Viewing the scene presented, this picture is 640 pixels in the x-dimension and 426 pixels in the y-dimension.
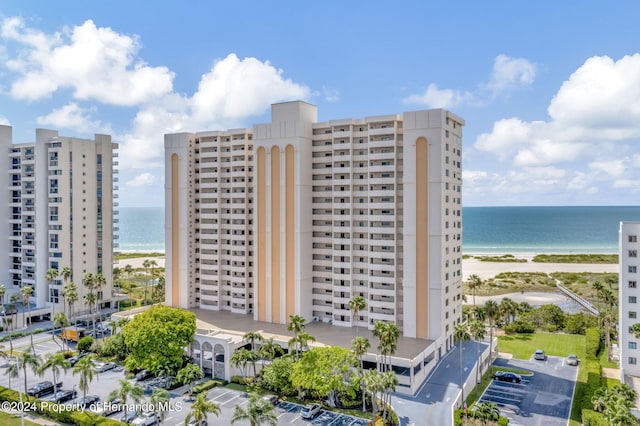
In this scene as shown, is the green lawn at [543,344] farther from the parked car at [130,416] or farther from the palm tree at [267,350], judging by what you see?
the parked car at [130,416]

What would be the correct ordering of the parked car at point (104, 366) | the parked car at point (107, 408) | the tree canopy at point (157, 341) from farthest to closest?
1. the parked car at point (104, 366)
2. the tree canopy at point (157, 341)
3. the parked car at point (107, 408)

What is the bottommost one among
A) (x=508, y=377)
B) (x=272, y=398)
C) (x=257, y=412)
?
(x=508, y=377)

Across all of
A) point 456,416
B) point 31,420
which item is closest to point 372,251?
point 456,416

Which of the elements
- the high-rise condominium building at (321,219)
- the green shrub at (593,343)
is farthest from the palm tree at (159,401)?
the green shrub at (593,343)

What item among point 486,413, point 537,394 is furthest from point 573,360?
point 486,413

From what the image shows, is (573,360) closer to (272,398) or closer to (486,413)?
(486,413)

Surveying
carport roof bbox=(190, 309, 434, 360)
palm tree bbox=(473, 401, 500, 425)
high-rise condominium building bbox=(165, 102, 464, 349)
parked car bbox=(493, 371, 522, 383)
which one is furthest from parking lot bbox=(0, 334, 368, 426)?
parked car bbox=(493, 371, 522, 383)
